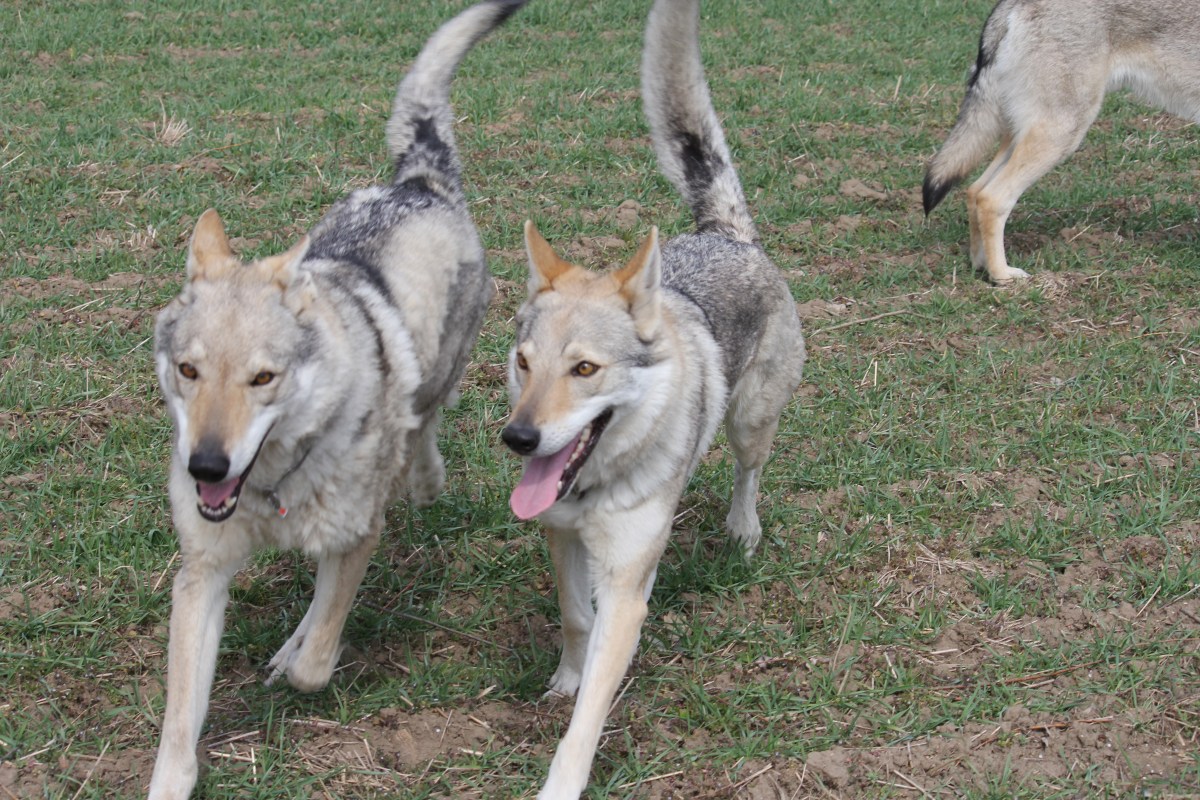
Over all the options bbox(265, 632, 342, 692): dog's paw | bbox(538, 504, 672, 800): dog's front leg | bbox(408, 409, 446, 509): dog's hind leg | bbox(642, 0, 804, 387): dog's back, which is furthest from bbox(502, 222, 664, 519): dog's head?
bbox(408, 409, 446, 509): dog's hind leg

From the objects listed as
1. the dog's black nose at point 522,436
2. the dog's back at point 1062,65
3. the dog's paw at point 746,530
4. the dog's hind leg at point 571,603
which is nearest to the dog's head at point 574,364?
the dog's black nose at point 522,436

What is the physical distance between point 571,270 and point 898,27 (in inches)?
399

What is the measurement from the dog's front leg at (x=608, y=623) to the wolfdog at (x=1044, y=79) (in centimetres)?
Result: 461

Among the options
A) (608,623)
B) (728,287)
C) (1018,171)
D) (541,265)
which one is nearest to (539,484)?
(608,623)

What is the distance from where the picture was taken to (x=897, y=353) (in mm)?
6352

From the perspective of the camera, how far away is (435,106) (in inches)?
206

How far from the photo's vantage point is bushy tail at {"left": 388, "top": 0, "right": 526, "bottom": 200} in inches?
202

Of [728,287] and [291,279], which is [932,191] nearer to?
[728,287]

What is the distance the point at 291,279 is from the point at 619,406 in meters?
1.07

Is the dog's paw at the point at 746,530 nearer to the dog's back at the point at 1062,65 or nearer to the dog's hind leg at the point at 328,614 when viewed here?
the dog's hind leg at the point at 328,614

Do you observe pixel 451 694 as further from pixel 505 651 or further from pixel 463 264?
pixel 463 264

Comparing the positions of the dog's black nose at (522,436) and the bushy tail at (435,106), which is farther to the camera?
the bushy tail at (435,106)

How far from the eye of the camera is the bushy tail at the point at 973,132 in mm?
7645

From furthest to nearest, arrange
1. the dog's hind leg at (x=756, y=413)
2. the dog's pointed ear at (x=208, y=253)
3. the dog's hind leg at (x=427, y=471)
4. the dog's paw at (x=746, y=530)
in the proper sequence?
the dog's paw at (x=746, y=530) < the dog's hind leg at (x=427, y=471) < the dog's hind leg at (x=756, y=413) < the dog's pointed ear at (x=208, y=253)
